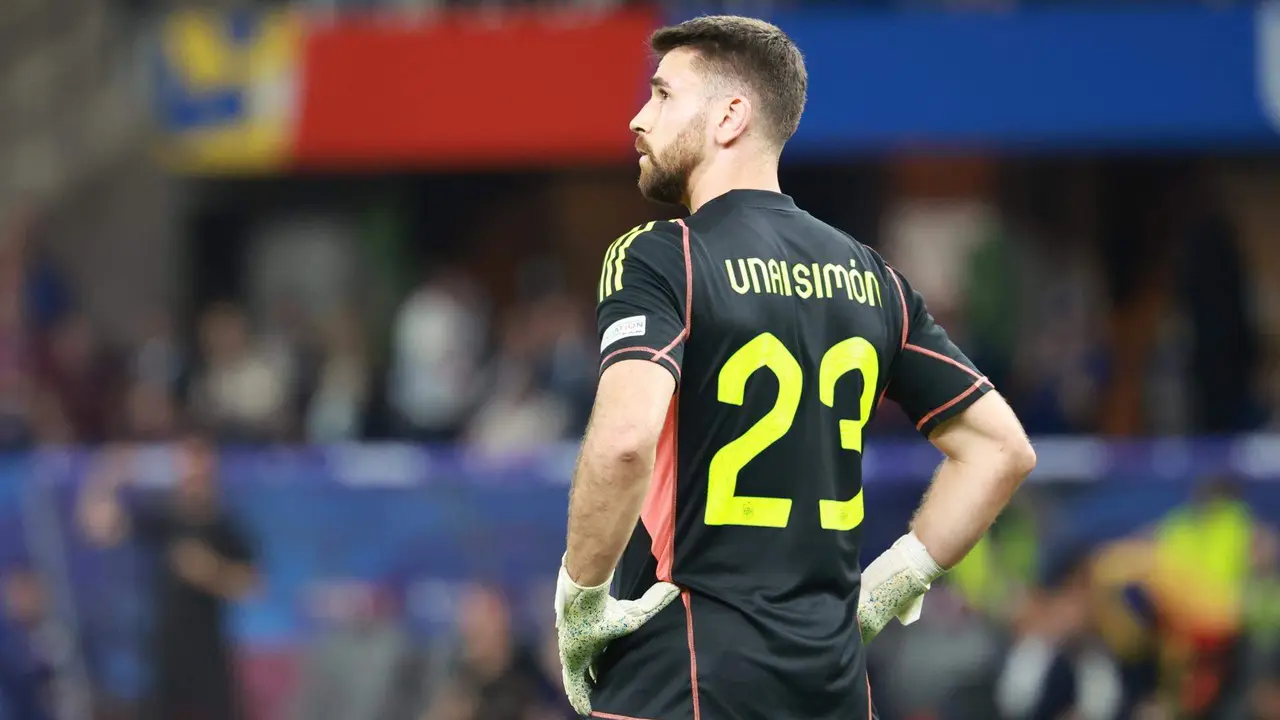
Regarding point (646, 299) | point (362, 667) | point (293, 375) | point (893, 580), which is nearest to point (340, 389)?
point (293, 375)

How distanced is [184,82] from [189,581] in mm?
4648

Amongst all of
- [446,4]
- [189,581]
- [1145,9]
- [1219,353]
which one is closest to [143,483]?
[189,581]

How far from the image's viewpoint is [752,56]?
145 inches

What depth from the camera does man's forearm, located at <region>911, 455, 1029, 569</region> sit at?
151 inches

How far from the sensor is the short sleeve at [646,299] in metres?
3.34

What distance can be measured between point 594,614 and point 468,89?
9591 mm

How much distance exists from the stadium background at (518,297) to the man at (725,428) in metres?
5.05

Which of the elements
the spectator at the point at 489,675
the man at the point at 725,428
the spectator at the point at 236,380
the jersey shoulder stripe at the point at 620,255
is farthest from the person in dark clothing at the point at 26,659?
the jersey shoulder stripe at the point at 620,255

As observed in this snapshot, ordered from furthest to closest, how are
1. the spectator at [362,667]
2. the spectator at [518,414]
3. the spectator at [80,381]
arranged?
1. the spectator at [80,381]
2. the spectator at [518,414]
3. the spectator at [362,667]

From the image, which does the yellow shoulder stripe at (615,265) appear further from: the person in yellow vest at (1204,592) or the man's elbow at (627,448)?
the person in yellow vest at (1204,592)

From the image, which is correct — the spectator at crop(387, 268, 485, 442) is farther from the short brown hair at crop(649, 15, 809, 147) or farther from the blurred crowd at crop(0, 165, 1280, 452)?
the short brown hair at crop(649, 15, 809, 147)

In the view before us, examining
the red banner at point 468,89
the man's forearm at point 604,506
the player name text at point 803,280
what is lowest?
the red banner at point 468,89

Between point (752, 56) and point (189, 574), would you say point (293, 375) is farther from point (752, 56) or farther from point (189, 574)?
point (752, 56)

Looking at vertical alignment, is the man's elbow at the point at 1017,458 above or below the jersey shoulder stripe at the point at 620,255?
below
